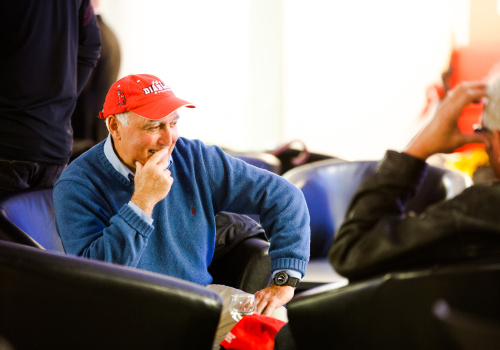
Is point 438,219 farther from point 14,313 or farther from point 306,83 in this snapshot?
point 306,83

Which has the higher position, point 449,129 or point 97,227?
point 449,129

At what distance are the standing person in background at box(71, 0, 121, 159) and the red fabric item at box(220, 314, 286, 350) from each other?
6.91 ft

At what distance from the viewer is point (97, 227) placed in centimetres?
161

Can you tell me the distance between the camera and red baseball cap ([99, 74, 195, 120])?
167cm

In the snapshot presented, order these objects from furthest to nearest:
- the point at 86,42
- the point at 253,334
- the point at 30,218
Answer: the point at 86,42, the point at 30,218, the point at 253,334

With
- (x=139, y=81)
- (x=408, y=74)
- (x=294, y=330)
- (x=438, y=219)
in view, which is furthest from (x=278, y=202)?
(x=408, y=74)

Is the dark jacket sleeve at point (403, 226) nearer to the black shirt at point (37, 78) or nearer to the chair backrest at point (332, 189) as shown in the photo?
the black shirt at point (37, 78)

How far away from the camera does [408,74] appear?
17.3 feet

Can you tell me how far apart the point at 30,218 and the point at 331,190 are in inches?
59.9

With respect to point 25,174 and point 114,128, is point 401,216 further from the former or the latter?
point 25,174

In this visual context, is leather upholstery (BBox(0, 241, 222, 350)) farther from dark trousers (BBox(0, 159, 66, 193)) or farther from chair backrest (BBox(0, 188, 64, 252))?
dark trousers (BBox(0, 159, 66, 193))

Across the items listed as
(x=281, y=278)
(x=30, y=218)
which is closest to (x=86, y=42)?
(x=30, y=218)

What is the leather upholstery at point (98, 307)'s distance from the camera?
1.19m

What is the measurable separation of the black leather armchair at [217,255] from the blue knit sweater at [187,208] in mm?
152
